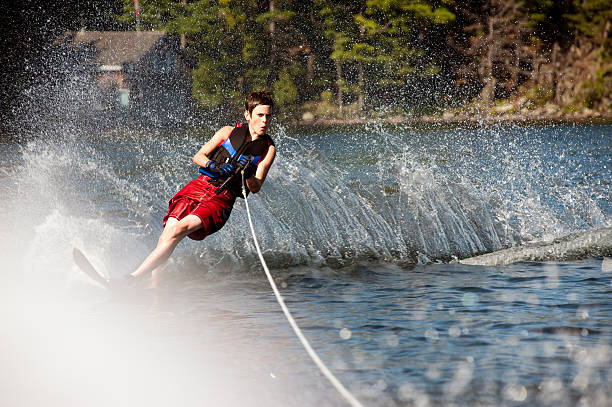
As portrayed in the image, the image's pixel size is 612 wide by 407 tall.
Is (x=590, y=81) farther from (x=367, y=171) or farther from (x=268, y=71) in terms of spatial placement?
(x=367, y=171)

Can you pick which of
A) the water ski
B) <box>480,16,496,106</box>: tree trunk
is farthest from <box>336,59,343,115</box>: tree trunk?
the water ski

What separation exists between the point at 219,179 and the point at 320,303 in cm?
113

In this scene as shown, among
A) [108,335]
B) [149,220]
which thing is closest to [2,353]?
[108,335]

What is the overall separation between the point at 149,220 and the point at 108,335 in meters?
4.99

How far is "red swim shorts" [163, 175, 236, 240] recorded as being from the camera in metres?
5.47

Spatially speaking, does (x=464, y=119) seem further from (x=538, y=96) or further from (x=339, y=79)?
(x=339, y=79)

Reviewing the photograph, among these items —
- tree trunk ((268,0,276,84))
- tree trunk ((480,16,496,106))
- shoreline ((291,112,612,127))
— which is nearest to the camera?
shoreline ((291,112,612,127))

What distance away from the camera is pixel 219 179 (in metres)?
5.41

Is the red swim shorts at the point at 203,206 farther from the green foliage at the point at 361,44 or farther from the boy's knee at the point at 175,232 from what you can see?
the green foliage at the point at 361,44

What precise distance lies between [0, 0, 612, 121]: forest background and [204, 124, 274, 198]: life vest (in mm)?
39839

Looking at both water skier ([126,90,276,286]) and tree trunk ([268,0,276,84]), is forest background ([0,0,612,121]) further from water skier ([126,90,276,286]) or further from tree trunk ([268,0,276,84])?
water skier ([126,90,276,286])

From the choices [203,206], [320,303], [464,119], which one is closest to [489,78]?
[464,119]

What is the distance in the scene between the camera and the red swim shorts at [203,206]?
215 inches

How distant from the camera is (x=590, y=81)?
46.4m
